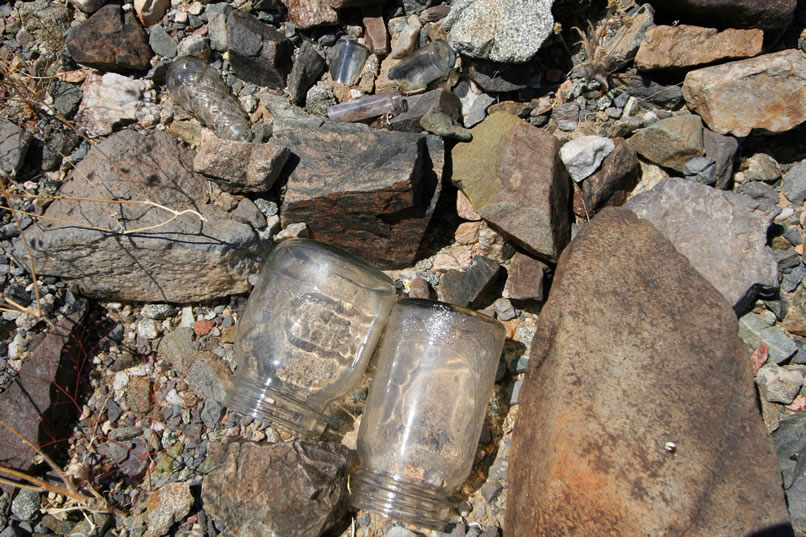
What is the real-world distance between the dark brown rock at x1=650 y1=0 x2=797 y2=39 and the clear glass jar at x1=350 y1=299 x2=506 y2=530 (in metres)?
1.57

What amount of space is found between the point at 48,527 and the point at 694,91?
3112 millimetres

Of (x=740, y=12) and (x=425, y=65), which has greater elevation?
(x=740, y=12)

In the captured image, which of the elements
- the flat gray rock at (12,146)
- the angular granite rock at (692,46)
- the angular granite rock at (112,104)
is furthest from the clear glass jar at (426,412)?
the flat gray rock at (12,146)

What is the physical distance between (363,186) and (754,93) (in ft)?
5.43

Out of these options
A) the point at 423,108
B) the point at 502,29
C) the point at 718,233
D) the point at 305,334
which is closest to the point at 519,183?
the point at 423,108

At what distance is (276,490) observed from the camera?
2.09 m

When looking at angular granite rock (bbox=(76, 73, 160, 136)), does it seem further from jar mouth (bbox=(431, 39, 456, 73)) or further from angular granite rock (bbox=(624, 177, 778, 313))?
angular granite rock (bbox=(624, 177, 778, 313))

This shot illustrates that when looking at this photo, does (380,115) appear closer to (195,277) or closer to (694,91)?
(195,277)

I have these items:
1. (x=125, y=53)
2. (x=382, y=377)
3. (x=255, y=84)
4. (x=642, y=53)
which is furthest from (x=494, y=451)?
(x=125, y=53)

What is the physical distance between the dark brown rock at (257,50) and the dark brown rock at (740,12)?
1752mm

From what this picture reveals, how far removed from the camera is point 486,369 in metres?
2.26

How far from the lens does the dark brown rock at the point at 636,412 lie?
1.77 m

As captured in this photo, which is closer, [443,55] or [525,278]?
[525,278]

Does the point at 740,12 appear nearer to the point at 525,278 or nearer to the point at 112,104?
the point at 525,278
